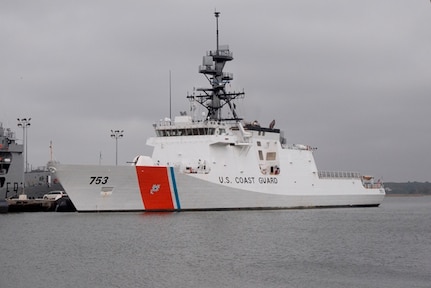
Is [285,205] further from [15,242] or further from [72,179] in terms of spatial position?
[15,242]

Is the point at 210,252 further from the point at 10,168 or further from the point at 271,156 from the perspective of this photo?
the point at 10,168

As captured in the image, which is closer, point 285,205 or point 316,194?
point 285,205

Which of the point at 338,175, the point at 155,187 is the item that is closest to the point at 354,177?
the point at 338,175

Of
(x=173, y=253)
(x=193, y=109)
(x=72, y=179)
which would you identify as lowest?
(x=173, y=253)

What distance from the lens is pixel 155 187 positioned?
36094 mm

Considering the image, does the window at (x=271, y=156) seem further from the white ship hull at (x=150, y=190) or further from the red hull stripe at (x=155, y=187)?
the red hull stripe at (x=155, y=187)

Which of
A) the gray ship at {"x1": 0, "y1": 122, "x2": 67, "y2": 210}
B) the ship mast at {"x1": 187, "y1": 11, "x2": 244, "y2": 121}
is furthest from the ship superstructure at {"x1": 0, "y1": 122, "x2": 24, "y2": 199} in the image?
the ship mast at {"x1": 187, "y1": 11, "x2": 244, "y2": 121}

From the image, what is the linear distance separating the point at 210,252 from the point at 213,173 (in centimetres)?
1506

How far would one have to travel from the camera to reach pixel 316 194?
46.7 meters

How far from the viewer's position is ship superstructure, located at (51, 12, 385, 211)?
117 ft

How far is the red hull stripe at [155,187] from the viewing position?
35.5 m

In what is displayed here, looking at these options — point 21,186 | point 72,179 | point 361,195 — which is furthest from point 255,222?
point 21,186

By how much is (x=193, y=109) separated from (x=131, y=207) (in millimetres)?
10605

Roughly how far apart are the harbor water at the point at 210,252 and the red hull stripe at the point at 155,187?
100cm
